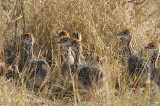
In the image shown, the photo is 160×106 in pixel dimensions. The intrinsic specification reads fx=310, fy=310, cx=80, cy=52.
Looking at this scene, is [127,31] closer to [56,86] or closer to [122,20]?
[122,20]

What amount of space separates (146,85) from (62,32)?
6.98 ft

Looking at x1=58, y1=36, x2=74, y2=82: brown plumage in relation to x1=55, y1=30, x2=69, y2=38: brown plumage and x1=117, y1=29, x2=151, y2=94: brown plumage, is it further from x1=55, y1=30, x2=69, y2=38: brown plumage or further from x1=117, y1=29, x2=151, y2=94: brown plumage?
x1=117, y1=29, x2=151, y2=94: brown plumage

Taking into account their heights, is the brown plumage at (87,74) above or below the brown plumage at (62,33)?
below

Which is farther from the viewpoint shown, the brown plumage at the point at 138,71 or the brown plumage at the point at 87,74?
the brown plumage at the point at 138,71

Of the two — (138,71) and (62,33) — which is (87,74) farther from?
(62,33)

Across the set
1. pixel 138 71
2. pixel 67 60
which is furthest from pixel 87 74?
pixel 138 71

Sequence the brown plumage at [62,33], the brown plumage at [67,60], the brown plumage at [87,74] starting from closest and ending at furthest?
the brown plumage at [87,74]
the brown plumage at [67,60]
the brown plumage at [62,33]

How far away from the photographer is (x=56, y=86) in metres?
6.20

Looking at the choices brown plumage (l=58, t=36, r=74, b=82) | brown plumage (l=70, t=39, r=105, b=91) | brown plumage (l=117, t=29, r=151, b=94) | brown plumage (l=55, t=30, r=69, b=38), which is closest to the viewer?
brown plumage (l=70, t=39, r=105, b=91)

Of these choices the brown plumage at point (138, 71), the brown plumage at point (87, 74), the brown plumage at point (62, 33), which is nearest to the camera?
the brown plumage at point (87, 74)

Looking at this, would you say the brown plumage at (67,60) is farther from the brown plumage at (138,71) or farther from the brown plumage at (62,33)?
the brown plumage at (138,71)

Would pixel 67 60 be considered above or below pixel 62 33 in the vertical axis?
below

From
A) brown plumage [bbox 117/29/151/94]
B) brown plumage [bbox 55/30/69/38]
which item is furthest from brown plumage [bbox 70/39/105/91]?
brown plumage [bbox 55/30/69/38]

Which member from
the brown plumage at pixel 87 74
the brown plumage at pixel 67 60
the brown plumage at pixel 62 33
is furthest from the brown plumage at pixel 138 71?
the brown plumage at pixel 62 33
